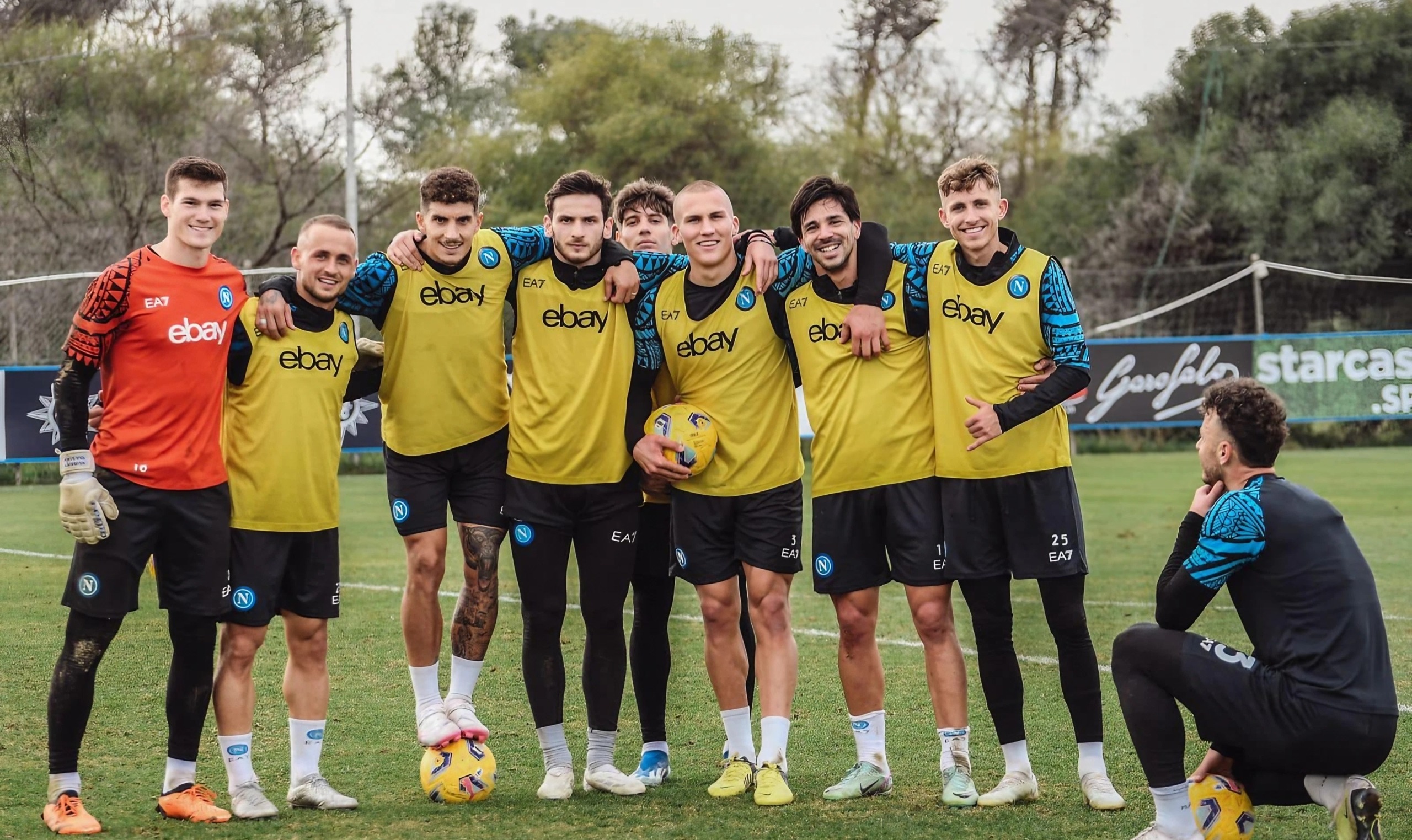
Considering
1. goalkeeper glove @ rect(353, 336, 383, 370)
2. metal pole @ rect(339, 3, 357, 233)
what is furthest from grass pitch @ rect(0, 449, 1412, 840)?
metal pole @ rect(339, 3, 357, 233)

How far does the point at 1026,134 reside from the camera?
131ft

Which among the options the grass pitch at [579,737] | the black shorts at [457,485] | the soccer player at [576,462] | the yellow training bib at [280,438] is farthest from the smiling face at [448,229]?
the grass pitch at [579,737]

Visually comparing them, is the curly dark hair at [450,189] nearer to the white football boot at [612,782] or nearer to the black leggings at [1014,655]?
the white football boot at [612,782]

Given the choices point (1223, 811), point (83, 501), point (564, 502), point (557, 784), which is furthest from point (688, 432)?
point (1223, 811)

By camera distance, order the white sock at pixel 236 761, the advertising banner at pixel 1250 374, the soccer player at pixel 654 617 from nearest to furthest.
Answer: the white sock at pixel 236 761 < the soccer player at pixel 654 617 < the advertising banner at pixel 1250 374

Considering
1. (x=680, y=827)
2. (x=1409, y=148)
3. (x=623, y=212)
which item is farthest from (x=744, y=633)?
(x=1409, y=148)

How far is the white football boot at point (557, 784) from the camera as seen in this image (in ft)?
16.5

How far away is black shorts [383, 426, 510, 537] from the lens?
5.32 metres

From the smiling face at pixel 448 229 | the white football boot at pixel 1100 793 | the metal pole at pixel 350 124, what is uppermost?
the metal pole at pixel 350 124

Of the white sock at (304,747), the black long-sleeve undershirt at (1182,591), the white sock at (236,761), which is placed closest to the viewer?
the black long-sleeve undershirt at (1182,591)

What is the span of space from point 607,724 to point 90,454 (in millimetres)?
2030

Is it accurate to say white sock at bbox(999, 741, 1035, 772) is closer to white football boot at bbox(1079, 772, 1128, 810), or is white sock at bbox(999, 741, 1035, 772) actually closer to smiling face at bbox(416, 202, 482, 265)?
white football boot at bbox(1079, 772, 1128, 810)

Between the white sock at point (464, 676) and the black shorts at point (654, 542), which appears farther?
the black shorts at point (654, 542)

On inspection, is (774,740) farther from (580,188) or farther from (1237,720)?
(580,188)
